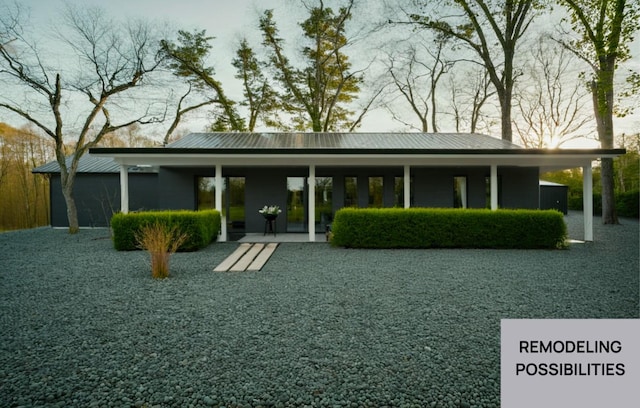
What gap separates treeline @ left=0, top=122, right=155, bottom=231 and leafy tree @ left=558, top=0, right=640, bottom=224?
25224 millimetres

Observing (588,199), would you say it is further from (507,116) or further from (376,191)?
(507,116)

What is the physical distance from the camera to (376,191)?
11680mm

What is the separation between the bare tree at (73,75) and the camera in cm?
1210

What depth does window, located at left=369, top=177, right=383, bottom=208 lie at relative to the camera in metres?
11.7

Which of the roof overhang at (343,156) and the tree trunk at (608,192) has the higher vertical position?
the roof overhang at (343,156)

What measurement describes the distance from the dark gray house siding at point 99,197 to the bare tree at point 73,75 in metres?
1.71

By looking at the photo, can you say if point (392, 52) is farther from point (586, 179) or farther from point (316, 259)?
point (316, 259)

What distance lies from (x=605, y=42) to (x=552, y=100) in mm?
12534

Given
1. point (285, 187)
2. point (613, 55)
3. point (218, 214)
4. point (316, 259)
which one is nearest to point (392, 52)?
point (613, 55)

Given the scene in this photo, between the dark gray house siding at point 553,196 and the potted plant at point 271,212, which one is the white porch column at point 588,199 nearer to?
the potted plant at point 271,212

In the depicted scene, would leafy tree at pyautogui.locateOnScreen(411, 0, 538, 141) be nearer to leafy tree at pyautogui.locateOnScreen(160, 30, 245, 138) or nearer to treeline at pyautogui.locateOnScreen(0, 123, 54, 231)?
leafy tree at pyautogui.locateOnScreen(160, 30, 245, 138)

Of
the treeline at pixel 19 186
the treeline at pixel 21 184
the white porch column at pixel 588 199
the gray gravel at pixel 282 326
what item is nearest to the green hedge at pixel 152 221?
the gray gravel at pixel 282 326

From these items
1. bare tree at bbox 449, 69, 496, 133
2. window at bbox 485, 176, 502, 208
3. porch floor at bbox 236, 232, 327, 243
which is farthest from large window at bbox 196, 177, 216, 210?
bare tree at bbox 449, 69, 496, 133

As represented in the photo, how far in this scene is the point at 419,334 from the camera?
3188mm
